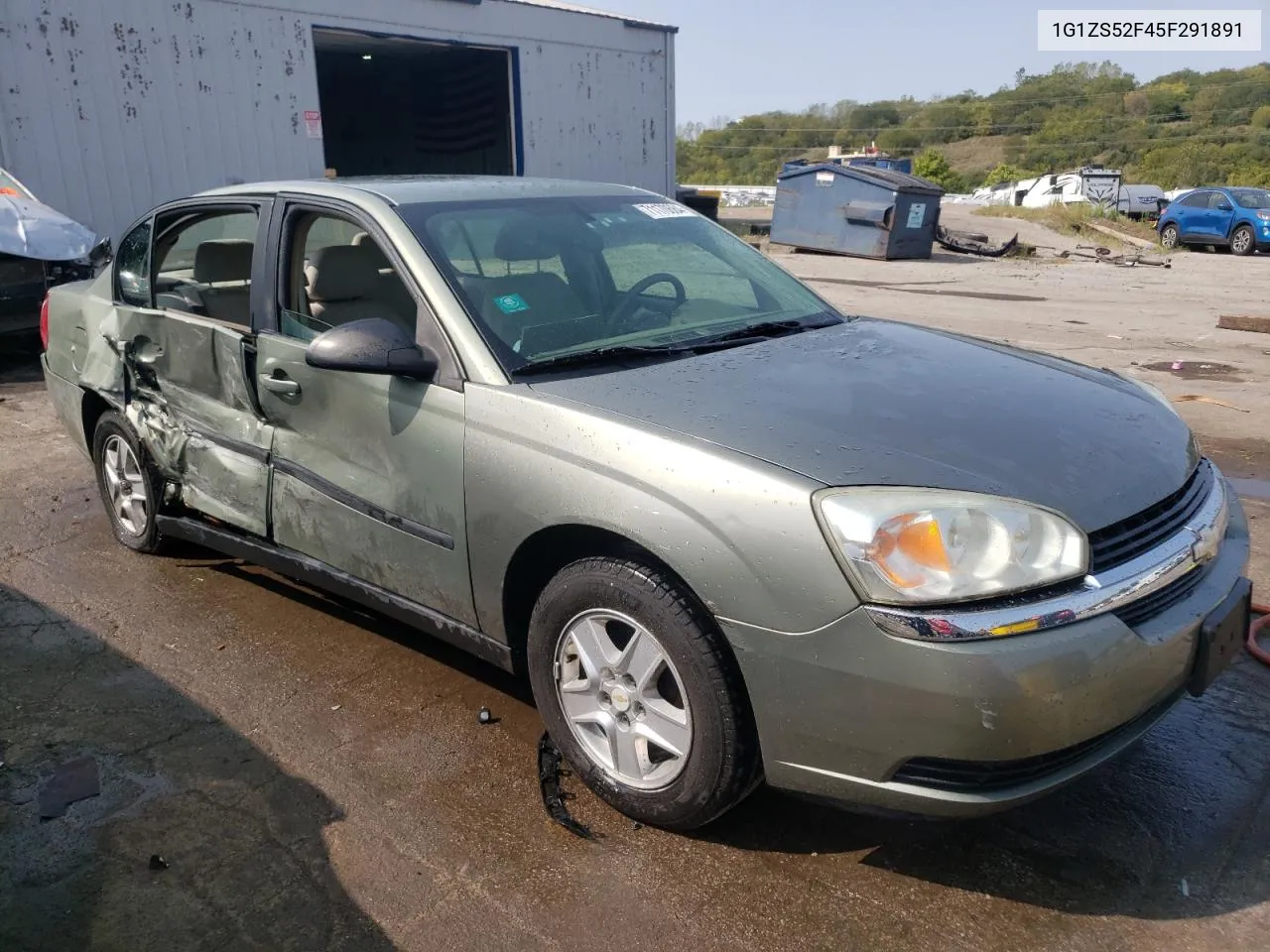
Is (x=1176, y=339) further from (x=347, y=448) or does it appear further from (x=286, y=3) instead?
(x=286, y=3)

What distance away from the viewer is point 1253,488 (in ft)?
17.7

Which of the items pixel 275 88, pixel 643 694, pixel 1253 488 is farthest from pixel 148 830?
pixel 275 88

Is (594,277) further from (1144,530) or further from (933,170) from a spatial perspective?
(933,170)

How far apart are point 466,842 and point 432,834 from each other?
0.10 m

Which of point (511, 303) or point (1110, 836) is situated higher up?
point (511, 303)

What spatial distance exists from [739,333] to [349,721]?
1.78 meters

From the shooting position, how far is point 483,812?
285 cm

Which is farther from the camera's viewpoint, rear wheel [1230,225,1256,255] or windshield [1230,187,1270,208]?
windshield [1230,187,1270,208]

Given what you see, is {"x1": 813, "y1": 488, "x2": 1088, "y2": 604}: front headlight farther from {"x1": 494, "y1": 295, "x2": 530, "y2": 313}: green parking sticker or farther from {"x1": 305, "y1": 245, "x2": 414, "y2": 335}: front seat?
{"x1": 305, "y1": 245, "x2": 414, "y2": 335}: front seat

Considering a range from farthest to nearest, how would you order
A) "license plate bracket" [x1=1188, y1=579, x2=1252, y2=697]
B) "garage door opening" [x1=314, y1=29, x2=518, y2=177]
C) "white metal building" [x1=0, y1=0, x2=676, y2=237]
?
"garage door opening" [x1=314, y1=29, x2=518, y2=177] → "white metal building" [x1=0, y1=0, x2=676, y2=237] → "license plate bracket" [x1=1188, y1=579, x2=1252, y2=697]

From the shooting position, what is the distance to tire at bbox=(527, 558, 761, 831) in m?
2.44

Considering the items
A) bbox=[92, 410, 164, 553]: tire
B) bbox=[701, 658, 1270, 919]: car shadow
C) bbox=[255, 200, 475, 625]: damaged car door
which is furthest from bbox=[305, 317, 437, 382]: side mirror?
bbox=[92, 410, 164, 553]: tire

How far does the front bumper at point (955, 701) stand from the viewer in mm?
2141

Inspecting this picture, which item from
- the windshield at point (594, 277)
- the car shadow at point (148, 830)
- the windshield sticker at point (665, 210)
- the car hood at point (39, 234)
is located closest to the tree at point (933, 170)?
the car hood at point (39, 234)
